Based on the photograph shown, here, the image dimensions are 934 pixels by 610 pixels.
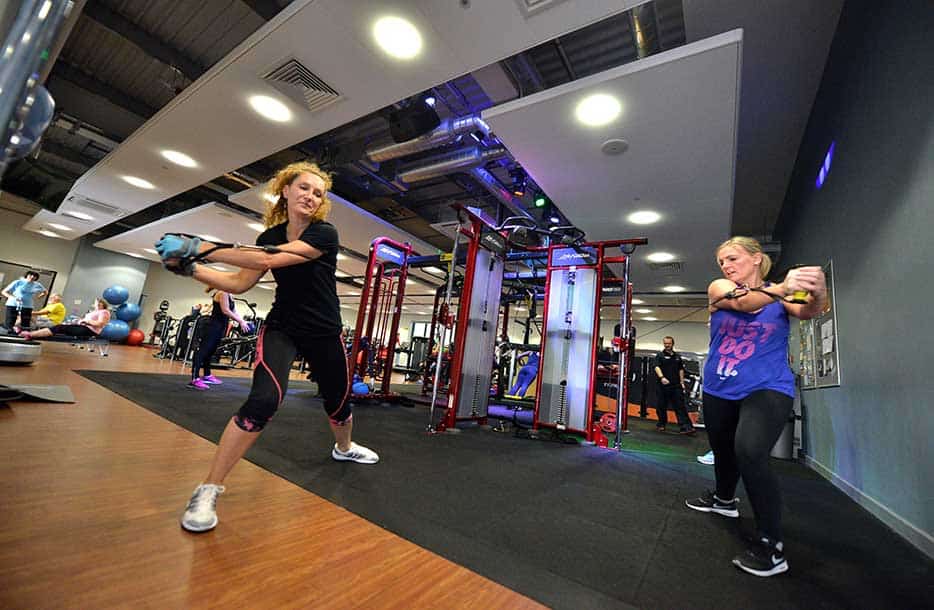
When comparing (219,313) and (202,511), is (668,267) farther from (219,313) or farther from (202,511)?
(202,511)

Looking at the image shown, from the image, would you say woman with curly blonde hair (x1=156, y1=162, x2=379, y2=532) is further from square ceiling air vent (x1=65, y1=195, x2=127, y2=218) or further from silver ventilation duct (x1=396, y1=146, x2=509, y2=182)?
square ceiling air vent (x1=65, y1=195, x2=127, y2=218)

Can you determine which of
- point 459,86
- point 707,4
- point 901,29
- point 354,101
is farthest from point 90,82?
A: point 901,29

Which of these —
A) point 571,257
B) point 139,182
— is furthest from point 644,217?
point 139,182

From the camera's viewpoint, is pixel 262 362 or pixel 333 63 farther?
pixel 333 63

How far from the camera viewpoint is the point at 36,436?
6.66 ft

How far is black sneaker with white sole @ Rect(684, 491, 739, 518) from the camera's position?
2115 mm

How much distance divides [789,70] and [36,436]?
6.69m

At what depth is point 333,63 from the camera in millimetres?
3844

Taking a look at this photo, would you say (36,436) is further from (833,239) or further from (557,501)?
(833,239)

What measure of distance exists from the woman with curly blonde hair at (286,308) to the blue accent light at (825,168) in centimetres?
467

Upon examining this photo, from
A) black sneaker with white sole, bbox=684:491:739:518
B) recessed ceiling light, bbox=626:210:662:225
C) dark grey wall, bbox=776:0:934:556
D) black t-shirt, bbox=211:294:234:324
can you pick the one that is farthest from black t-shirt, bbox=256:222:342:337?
recessed ceiling light, bbox=626:210:662:225

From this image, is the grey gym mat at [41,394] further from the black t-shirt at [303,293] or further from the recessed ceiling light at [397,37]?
the recessed ceiling light at [397,37]

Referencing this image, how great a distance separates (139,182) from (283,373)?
28.0ft

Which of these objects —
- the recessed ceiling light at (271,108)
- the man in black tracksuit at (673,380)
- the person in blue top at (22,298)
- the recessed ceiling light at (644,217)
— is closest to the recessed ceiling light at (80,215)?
the person in blue top at (22,298)
